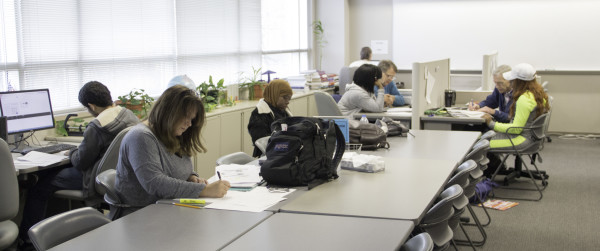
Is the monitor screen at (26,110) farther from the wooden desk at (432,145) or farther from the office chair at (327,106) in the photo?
the office chair at (327,106)

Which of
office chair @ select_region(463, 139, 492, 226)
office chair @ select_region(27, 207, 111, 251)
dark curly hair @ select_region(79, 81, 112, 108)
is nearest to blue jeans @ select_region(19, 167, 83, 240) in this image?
dark curly hair @ select_region(79, 81, 112, 108)

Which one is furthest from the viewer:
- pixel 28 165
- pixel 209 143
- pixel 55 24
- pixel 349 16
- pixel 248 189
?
pixel 349 16

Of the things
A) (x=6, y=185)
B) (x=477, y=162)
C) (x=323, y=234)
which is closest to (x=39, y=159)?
(x=6, y=185)

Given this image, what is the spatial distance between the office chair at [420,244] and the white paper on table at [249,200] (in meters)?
0.70

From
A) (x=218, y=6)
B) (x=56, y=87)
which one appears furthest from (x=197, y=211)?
(x=218, y=6)

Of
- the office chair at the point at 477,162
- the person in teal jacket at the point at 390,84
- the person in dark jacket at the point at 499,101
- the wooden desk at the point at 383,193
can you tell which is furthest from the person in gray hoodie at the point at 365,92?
the wooden desk at the point at 383,193

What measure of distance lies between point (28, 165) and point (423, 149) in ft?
8.59

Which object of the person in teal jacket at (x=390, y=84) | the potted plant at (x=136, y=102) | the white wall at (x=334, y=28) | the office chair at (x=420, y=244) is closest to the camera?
the office chair at (x=420, y=244)

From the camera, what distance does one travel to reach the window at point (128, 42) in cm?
482

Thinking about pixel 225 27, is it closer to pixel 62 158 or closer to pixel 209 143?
pixel 209 143

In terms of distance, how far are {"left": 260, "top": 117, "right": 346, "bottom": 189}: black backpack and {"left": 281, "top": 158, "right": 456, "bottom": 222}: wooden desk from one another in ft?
0.30

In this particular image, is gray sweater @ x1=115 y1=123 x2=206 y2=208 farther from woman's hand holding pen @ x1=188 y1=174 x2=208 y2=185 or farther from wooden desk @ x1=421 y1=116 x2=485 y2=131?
wooden desk @ x1=421 y1=116 x2=485 y2=131

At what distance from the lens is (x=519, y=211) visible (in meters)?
5.34

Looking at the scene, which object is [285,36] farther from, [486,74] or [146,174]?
[146,174]
